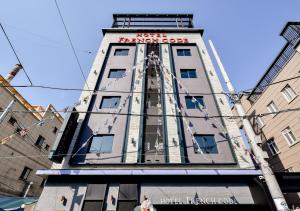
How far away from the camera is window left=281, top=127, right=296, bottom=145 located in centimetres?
1843

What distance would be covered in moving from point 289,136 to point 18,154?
102 ft

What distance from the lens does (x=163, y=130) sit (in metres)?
15.0

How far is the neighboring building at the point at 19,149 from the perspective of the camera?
1944cm

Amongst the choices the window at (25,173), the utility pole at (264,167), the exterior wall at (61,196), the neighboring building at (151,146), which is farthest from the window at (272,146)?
the window at (25,173)

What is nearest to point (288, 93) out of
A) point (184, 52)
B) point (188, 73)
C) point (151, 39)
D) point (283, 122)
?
point (283, 122)

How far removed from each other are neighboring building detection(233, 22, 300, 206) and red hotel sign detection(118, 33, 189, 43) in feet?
37.3

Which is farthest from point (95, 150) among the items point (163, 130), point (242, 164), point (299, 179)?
point (299, 179)

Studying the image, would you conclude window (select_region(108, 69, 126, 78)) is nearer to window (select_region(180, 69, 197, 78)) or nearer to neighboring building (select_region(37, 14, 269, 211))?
neighboring building (select_region(37, 14, 269, 211))

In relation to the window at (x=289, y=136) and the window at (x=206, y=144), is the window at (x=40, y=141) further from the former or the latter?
the window at (x=289, y=136)

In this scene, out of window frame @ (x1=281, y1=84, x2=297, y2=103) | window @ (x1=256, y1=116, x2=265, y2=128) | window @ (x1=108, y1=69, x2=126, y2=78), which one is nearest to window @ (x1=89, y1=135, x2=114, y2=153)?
window @ (x1=108, y1=69, x2=126, y2=78)

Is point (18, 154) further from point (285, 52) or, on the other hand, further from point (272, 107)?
point (285, 52)

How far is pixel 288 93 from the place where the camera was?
63.9 feet

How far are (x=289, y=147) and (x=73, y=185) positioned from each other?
20841 mm

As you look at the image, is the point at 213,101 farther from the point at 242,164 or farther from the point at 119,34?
the point at 119,34
